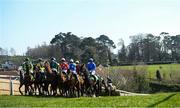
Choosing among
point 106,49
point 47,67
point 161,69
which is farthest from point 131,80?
point 47,67

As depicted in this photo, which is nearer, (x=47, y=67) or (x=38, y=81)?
(x=47, y=67)

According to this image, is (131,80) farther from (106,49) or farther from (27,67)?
(27,67)

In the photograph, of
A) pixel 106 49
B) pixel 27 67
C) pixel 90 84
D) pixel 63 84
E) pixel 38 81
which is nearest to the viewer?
pixel 63 84

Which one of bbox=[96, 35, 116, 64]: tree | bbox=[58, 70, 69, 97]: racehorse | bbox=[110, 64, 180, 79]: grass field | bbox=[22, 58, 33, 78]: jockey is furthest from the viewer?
bbox=[96, 35, 116, 64]: tree

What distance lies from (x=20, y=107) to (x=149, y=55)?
315 feet

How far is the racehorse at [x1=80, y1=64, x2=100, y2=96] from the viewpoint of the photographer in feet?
96.8

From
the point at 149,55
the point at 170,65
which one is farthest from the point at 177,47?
the point at 170,65

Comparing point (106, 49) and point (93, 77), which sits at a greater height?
point (106, 49)

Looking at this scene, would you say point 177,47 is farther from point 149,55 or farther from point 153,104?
point 153,104

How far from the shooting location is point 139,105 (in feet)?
62.4

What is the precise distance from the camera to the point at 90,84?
30.1m

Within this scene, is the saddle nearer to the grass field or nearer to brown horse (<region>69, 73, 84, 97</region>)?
brown horse (<region>69, 73, 84, 97</region>)

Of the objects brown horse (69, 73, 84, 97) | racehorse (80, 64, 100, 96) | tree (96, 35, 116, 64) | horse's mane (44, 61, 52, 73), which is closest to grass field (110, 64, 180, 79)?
tree (96, 35, 116, 64)

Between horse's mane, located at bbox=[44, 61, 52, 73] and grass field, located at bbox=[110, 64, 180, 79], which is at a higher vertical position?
grass field, located at bbox=[110, 64, 180, 79]
